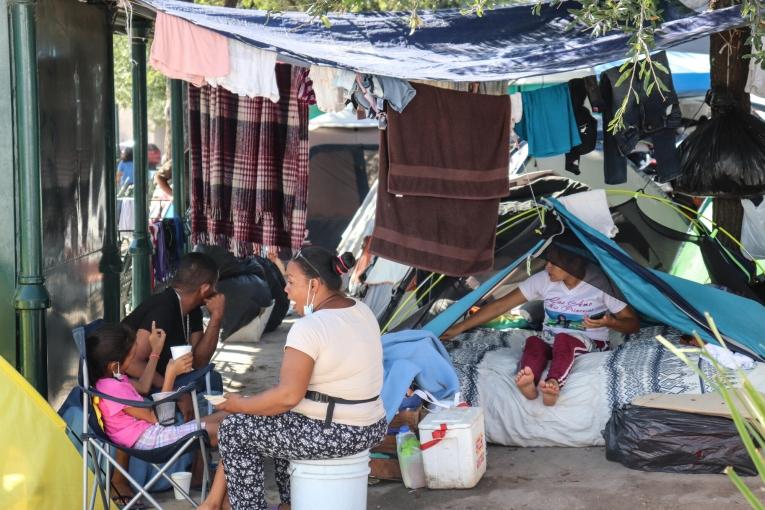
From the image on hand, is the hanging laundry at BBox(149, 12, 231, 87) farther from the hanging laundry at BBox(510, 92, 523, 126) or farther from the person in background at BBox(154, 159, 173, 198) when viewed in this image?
the person in background at BBox(154, 159, 173, 198)

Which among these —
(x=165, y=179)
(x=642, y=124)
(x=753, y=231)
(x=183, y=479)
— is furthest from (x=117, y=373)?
(x=753, y=231)

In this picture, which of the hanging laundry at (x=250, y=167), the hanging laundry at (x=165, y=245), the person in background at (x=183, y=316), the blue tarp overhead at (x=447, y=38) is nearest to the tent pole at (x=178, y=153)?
the hanging laundry at (x=165, y=245)

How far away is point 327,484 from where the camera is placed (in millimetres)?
4043

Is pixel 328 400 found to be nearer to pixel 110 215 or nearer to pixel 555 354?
pixel 555 354

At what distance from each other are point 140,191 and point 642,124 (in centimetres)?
335

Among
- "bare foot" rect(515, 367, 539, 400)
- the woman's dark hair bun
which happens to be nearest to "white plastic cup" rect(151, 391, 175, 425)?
the woman's dark hair bun

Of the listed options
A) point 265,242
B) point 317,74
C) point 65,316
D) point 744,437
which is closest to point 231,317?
point 265,242

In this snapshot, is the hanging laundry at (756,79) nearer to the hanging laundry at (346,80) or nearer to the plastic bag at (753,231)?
the hanging laundry at (346,80)

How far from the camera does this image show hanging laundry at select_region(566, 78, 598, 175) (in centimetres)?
631

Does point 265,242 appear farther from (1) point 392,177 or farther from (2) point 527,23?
(2) point 527,23

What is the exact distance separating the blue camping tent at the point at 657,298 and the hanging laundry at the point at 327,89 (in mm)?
1416

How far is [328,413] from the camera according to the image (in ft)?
13.3

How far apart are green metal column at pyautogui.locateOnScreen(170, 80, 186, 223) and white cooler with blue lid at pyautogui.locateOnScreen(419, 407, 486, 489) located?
3981 mm

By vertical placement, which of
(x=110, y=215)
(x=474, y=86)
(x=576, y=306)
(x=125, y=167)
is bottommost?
(x=125, y=167)
